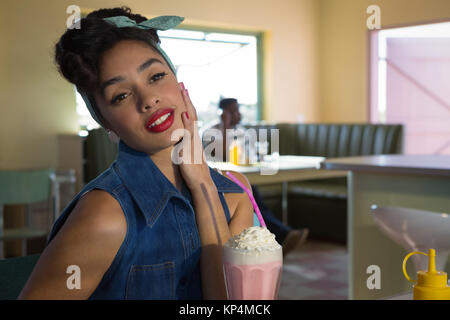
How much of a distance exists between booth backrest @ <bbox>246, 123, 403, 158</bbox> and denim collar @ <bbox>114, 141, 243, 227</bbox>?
13.7ft

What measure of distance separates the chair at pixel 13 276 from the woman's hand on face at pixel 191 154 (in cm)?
39

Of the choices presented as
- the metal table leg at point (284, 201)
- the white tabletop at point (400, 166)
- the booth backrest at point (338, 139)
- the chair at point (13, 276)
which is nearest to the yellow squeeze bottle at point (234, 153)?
the white tabletop at point (400, 166)

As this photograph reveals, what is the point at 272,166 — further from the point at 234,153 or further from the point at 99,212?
the point at 99,212

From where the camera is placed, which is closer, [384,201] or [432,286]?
[432,286]

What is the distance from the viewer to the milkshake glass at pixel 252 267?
0.64 metres

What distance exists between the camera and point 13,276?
0.99 metres

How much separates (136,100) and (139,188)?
0.13 metres

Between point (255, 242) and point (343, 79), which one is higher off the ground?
point (343, 79)

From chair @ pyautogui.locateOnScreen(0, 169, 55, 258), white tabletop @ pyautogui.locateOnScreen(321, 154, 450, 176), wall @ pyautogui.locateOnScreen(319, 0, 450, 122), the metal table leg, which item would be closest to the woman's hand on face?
white tabletop @ pyautogui.locateOnScreen(321, 154, 450, 176)

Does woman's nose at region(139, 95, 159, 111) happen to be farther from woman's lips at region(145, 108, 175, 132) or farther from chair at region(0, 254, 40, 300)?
chair at region(0, 254, 40, 300)

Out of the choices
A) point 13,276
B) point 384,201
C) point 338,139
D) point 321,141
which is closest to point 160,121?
point 13,276

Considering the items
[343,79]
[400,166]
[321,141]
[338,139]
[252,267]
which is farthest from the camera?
[343,79]

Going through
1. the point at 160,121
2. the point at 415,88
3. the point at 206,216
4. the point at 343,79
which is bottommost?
the point at 206,216

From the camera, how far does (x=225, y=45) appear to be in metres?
5.60
